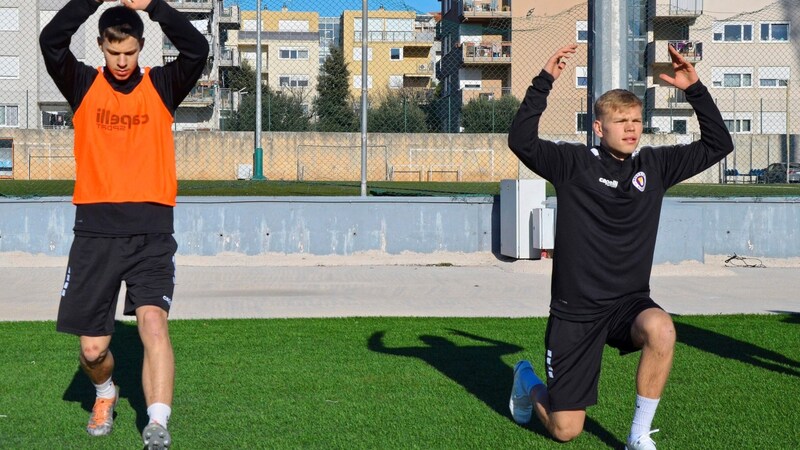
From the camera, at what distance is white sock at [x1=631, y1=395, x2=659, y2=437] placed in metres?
4.55

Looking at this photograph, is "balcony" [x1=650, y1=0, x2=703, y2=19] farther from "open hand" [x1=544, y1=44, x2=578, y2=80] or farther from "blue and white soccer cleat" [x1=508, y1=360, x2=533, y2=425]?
"blue and white soccer cleat" [x1=508, y1=360, x2=533, y2=425]

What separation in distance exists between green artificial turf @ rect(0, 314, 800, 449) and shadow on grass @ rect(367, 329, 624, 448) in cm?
1

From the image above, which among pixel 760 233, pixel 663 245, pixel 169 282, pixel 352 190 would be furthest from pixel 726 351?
pixel 352 190

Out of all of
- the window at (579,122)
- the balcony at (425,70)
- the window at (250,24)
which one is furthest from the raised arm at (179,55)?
the balcony at (425,70)

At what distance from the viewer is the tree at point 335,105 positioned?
62.1 feet

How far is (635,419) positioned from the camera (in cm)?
461

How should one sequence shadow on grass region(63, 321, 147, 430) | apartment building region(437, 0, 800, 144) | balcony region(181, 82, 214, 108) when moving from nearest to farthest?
shadow on grass region(63, 321, 147, 430) → apartment building region(437, 0, 800, 144) → balcony region(181, 82, 214, 108)

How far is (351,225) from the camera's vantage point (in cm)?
1405

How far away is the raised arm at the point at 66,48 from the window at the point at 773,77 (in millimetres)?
22739

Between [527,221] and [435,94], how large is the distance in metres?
6.17

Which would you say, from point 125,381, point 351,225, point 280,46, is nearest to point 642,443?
point 125,381

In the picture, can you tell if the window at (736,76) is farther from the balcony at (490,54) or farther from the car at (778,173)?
the balcony at (490,54)

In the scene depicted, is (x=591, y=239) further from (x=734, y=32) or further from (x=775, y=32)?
(x=775, y=32)

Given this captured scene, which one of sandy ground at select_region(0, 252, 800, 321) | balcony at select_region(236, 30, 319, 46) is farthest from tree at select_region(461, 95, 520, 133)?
balcony at select_region(236, 30, 319, 46)
